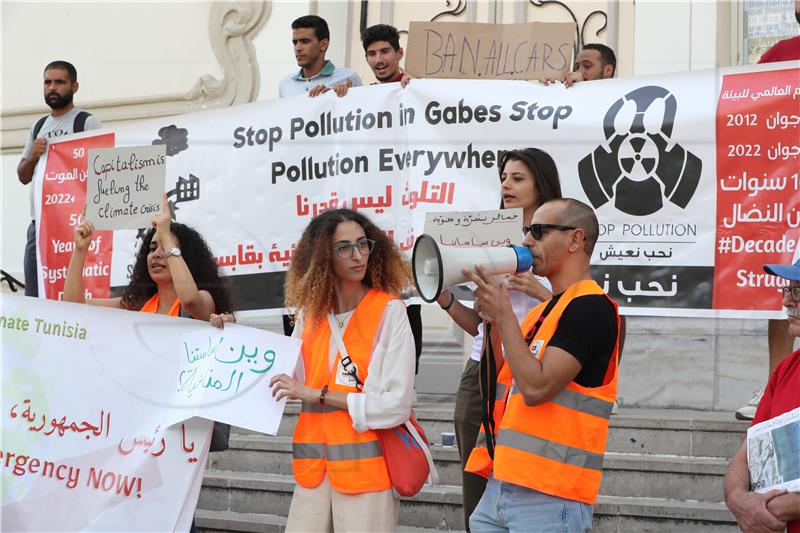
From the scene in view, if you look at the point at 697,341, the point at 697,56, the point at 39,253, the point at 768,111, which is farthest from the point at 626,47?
the point at 39,253

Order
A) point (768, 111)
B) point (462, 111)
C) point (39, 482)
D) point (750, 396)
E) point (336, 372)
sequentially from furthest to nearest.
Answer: point (750, 396) → point (462, 111) → point (768, 111) → point (39, 482) → point (336, 372)

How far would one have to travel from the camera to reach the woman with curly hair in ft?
16.0

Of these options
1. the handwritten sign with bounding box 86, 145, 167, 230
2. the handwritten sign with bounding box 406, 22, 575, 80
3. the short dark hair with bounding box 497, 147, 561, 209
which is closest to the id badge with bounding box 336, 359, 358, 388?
the short dark hair with bounding box 497, 147, 561, 209

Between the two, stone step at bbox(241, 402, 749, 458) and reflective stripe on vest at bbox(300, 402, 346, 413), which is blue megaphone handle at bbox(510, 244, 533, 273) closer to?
reflective stripe on vest at bbox(300, 402, 346, 413)

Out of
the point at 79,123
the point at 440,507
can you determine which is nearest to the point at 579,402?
the point at 440,507

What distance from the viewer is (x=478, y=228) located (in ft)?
13.3

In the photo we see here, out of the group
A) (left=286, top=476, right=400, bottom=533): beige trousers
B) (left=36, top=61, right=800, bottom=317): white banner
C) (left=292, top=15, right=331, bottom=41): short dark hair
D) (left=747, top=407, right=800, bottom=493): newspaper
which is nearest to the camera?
(left=747, top=407, right=800, bottom=493): newspaper

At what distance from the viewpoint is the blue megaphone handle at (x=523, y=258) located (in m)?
3.72

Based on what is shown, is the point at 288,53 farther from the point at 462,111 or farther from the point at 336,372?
the point at 336,372

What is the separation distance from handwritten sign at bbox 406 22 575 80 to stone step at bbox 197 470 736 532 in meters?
2.16

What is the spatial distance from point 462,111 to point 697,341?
2.38 metres

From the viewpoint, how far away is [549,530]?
11.7 ft

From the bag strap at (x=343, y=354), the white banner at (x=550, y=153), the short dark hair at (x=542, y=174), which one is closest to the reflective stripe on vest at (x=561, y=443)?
the bag strap at (x=343, y=354)

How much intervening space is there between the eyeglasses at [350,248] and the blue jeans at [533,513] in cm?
108
